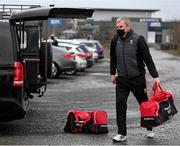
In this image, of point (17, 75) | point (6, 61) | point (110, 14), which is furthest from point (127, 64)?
point (110, 14)

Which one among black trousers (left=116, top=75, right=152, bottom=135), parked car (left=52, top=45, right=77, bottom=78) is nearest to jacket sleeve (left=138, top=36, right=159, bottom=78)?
black trousers (left=116, top=75, right=152, bottom=135)

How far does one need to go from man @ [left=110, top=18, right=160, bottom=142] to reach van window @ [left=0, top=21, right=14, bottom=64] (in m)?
1.50

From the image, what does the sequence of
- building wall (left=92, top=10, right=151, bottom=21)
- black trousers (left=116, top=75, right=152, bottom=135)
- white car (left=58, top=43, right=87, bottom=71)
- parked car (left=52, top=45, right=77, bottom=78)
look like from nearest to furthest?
black trousers (left=116, top=75, right=152, bottom=135) < parked car (left=52, top=45, right=77, bottom=78) < white car (left=58, top=43, right=87, bottom=71) < building wall (left=92, top=10, right=151, bottom=21)

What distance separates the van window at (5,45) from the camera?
7953 millimetres

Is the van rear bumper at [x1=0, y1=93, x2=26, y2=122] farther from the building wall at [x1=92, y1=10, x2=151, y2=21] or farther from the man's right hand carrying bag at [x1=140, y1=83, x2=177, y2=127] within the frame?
the building wall at [x1=92, y1=10, x2=151, y2=21]

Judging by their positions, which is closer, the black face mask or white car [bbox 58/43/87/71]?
the black face mask

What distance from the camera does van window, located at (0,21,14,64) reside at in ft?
26.1

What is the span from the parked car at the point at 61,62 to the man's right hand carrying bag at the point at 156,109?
12.2 metres

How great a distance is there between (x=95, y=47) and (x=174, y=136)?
2895cm

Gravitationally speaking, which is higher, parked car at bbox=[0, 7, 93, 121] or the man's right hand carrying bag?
parked car at bbox=[0, 7, 93, 121]

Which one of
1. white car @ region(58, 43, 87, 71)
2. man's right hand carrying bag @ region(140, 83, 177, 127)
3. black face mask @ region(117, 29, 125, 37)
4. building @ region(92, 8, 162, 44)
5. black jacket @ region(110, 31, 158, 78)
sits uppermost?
black face mask @ region(117, 29, 125, 37)

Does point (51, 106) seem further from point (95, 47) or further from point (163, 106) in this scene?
point (95, 47)

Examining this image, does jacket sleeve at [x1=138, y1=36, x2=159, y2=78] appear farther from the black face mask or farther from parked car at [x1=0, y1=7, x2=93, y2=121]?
parked car at [x1=0, y1=7, x2=93, y2=121]

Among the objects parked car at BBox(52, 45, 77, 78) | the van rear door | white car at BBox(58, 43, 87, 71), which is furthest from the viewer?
white car at BBox(58, 43, 87, 71)
